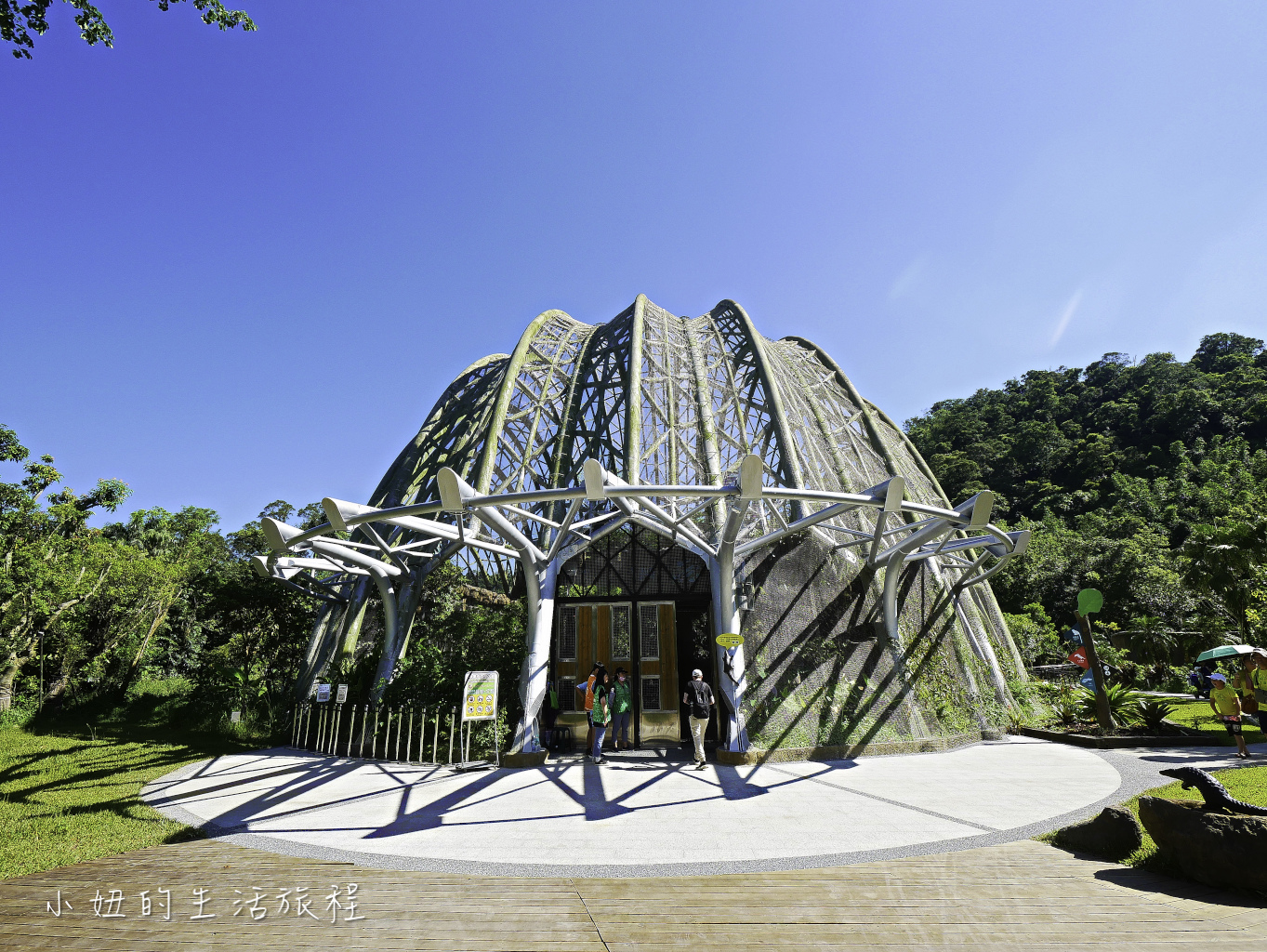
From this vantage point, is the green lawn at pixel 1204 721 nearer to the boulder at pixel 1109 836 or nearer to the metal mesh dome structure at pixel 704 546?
the metal mesh dome structure at pixel 704 546

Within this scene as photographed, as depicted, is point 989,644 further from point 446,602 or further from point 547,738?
point 446,602

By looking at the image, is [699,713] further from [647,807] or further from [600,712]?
Result: [647,807]

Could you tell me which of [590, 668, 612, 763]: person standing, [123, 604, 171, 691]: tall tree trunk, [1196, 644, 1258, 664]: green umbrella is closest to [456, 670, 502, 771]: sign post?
[590, 668, 612, 763]: person standing

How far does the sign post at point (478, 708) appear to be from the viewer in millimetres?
12297

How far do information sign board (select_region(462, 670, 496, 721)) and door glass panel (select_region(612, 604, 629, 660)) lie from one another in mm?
4152

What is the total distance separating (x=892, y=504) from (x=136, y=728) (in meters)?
25.1

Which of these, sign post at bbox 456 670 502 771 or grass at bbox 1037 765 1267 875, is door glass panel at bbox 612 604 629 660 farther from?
grass at bbox 1037 765 1267 875

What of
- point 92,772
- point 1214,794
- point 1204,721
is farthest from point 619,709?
point 1204,721

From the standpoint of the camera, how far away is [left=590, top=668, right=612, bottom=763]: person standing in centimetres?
1299

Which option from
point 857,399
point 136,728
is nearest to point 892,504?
point 857,399

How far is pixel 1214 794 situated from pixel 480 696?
11.3m

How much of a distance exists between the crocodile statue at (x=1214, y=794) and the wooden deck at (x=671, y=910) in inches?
36.7

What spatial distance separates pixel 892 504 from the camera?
10.1 meters

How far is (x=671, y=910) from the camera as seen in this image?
4.91 metres
